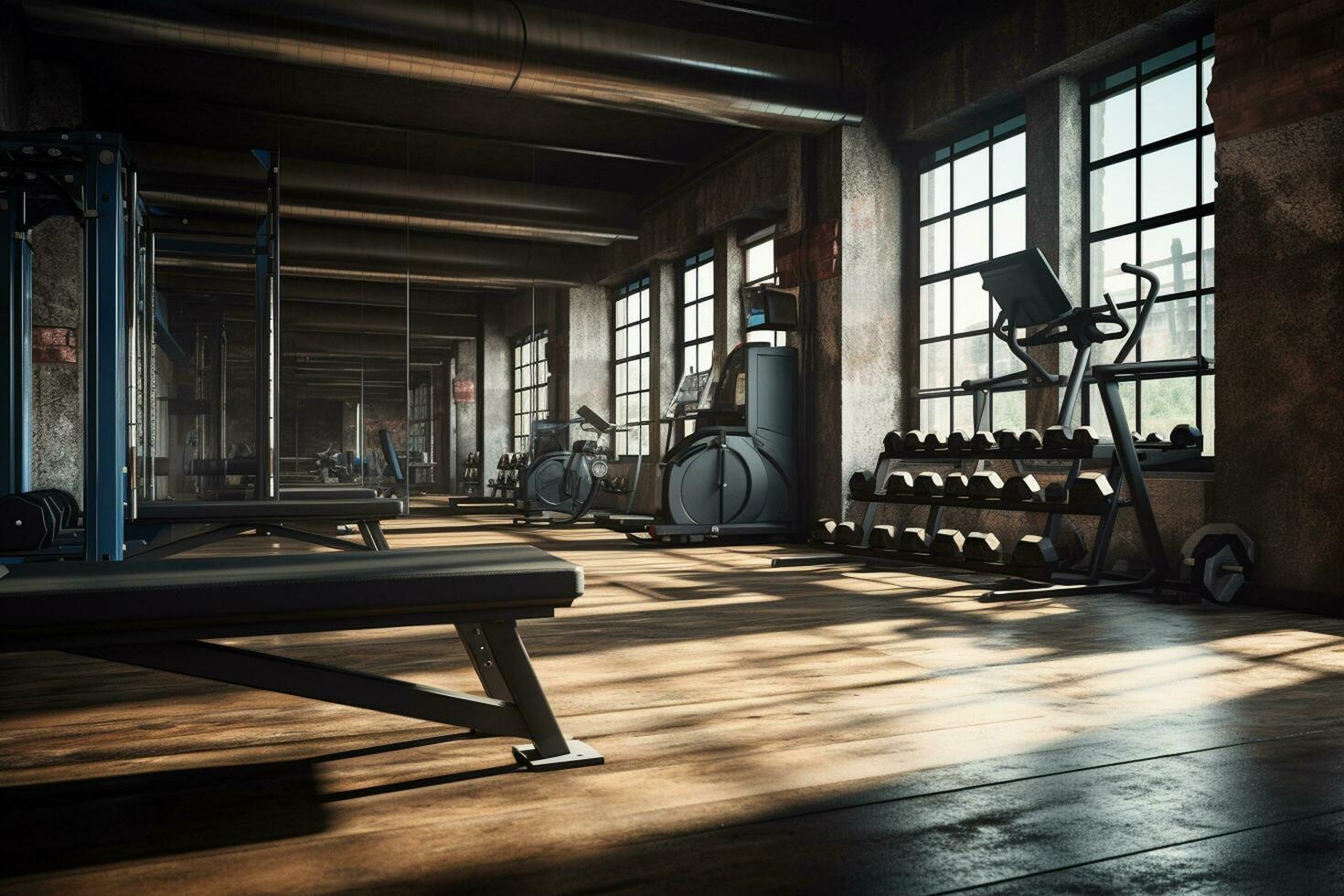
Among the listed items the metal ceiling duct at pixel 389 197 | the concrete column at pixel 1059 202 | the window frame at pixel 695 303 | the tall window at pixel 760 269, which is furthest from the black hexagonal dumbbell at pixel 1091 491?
the metal ceiling duct at pixel 389 197

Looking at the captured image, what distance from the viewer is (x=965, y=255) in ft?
21.6

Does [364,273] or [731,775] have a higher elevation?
[364,273]

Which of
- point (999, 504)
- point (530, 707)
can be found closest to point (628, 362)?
point (999, 504)

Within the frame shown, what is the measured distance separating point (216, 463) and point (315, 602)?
7.30 m

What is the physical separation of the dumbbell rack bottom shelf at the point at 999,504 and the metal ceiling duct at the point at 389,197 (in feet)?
18.9

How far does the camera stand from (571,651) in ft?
10.2

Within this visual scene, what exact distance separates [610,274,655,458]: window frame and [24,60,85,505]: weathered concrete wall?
5.42 metres

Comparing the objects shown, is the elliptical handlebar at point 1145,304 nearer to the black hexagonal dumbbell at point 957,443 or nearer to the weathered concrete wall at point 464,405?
the black hexagonal dumbbell at point 957,443

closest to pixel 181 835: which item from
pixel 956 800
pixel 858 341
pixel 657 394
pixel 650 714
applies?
pixel 650 714

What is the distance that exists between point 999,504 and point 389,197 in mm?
6934

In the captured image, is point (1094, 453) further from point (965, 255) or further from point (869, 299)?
point (869, 299)

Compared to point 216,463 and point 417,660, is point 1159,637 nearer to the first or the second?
point 417,660

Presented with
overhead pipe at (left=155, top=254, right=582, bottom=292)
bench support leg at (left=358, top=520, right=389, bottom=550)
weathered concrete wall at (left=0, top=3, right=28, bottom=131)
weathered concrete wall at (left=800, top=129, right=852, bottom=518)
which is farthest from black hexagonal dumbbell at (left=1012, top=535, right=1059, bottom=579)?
overhead pipe at (left=155, top=254, right=582, bottom=292)

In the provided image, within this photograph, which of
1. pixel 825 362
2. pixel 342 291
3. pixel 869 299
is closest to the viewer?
pixel 869 299
